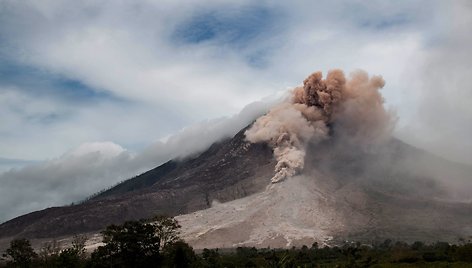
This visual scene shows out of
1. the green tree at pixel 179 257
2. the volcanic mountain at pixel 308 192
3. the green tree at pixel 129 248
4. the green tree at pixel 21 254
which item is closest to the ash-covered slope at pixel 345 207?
the volcanic mountain at pixel 308 192

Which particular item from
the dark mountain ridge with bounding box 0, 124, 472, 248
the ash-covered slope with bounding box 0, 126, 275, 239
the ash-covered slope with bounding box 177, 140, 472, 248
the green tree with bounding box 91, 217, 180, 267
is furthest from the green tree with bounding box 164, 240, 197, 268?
the ash-covered slope with bounding box 0, 126, 275, 239

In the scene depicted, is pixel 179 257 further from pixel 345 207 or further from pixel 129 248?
pixel 345 207

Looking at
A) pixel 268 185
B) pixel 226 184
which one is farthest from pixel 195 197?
pixel 268 185

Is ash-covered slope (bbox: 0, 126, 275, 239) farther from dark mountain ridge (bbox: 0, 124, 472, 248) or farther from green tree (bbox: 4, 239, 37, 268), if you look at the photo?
→ green tree (bbox: 4, 239, 37, 268)

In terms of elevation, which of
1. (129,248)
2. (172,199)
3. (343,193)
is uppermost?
(172,199)

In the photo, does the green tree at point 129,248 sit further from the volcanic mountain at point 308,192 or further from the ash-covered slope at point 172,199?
the ash-covered slope at point 172,199

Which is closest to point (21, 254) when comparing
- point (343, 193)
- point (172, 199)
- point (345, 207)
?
point (172, 199)
